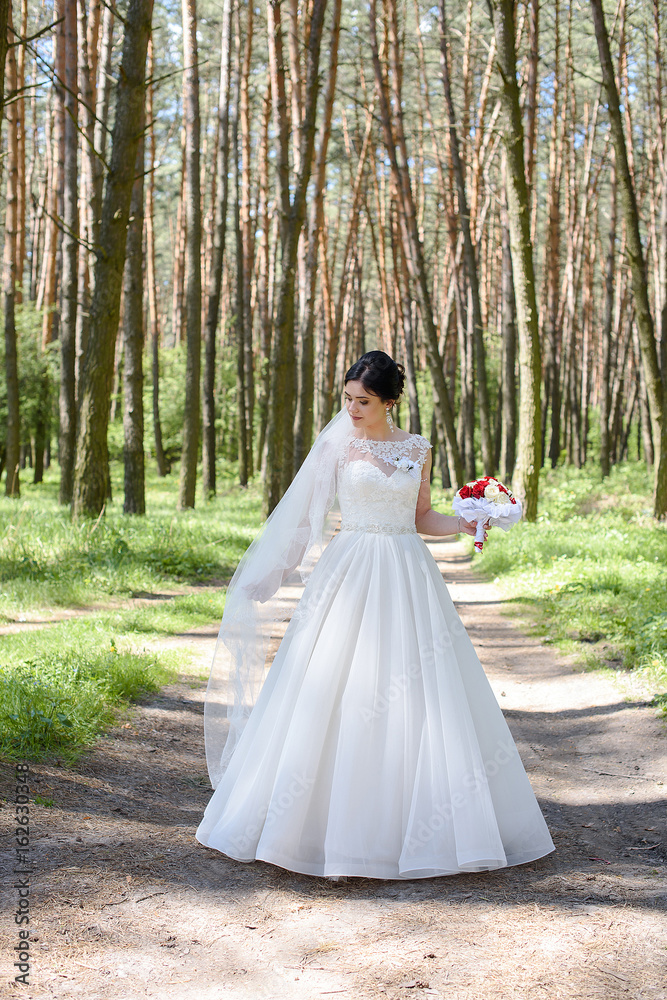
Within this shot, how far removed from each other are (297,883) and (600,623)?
4.35 m

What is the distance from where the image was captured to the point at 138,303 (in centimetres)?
1155

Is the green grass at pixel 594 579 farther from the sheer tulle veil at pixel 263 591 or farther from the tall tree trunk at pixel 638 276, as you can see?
the sheer tulle veil at pixel 263 591

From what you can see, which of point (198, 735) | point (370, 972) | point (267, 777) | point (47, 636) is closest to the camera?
point (370, 972)

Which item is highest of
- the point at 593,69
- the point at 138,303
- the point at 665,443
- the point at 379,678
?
the point at 593,69

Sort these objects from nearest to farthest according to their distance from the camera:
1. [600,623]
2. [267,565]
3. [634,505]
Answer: [267,565] < [600,623] < [634,505]

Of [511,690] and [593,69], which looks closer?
[511,690]

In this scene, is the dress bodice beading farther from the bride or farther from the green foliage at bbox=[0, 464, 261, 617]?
the green foliage at bbox=[0, 464, 261, 617]

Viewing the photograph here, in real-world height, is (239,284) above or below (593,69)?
below

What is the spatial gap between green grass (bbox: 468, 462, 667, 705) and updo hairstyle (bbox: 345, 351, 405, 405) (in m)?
2.82

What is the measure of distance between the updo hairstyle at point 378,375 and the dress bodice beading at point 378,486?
0.76ft

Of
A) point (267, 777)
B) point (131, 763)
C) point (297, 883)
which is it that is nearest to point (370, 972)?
point (297, 883)

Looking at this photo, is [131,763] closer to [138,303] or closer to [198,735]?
[198,735]

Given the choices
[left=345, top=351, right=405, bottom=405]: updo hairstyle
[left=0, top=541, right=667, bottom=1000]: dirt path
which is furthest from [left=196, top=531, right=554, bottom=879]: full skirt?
[left=345, top=351, right=405, bottom=405]: updo hairstyle

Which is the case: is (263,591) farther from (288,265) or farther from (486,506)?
(288,265)
